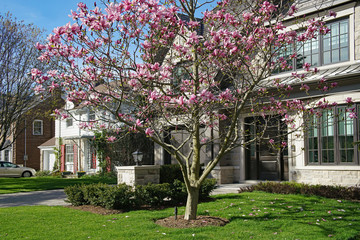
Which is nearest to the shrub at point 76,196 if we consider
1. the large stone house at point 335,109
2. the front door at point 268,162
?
the large stone house at point 335,109

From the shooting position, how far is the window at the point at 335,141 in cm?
1212

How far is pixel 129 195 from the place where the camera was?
30.8ft

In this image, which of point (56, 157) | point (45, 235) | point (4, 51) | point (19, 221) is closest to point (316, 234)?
point (45, 235)

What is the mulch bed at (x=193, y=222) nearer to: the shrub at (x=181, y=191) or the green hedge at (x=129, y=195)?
the green hedge at (x=129, y=195)

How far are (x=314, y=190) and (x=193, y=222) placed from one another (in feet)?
16.4

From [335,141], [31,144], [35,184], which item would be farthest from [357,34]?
[31,144]

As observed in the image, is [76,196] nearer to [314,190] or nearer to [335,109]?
[314,190]

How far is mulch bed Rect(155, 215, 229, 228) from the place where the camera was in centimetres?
723

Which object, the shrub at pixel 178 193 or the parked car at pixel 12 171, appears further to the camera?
the parked car at pixel 12 171

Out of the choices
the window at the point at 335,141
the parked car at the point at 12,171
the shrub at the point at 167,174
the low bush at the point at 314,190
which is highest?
the window at the point at 335,141

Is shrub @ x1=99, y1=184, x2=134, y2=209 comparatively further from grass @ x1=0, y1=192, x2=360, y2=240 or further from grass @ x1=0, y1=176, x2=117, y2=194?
grass @ x1=0, y1=176, x2=117, y2=194

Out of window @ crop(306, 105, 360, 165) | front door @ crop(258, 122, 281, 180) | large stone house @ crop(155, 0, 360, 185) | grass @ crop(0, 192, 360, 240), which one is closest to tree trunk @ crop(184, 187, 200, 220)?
grass @ crop(0, 192, 360, 240)

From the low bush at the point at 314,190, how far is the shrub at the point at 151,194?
3.34 meters

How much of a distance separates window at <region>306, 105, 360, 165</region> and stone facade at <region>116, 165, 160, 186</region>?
521cm
